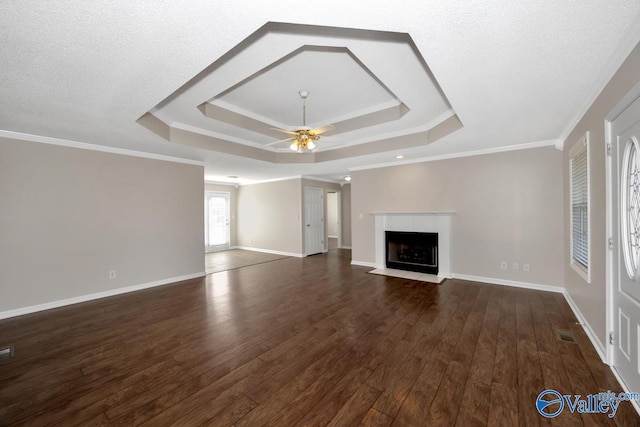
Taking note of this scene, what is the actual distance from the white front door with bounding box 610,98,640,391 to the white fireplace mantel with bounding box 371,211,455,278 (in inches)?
116

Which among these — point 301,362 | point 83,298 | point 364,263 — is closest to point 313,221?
point 364,263

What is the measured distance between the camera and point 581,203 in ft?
9.71

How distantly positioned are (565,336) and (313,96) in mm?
3976

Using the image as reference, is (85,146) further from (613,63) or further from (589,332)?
(589,332)

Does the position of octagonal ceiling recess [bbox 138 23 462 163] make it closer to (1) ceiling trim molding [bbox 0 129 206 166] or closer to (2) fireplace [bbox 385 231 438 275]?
(1) ceiling trim molding [bbox 0 129 206 166]

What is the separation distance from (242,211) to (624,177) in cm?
920

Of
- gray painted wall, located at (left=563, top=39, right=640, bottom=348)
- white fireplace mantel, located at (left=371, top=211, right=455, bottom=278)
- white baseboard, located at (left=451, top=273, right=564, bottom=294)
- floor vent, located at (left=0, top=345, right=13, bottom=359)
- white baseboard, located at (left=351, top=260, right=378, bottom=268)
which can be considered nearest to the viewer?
gray painted wall, located at (left=563, top=39, right=640, bottom=348)

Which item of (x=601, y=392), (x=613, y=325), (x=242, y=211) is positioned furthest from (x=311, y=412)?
(x=242, y=211)

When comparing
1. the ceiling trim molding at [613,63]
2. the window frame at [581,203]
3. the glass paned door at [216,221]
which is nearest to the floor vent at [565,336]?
the window frame at [581,203]

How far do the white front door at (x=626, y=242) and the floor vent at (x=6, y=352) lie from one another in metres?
5.26

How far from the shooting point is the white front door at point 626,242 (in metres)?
1.74

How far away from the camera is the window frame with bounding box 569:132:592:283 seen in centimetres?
263

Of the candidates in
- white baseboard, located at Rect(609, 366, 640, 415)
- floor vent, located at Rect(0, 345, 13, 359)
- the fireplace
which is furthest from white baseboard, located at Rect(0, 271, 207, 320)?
white baseboard, located at Rect(609, 366, 640, 415)

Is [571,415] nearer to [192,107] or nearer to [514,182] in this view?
[514,182]
